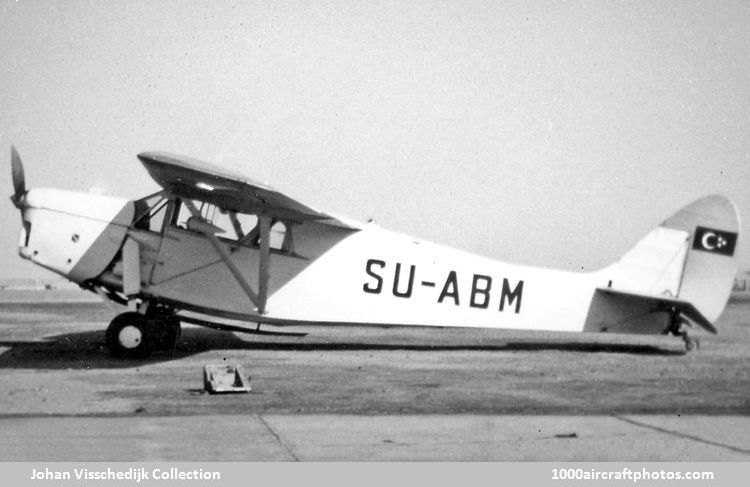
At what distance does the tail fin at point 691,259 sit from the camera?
13227mm

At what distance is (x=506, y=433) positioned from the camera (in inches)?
248

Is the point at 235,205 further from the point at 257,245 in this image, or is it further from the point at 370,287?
the point at 370,287

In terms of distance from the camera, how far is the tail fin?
43.4 ft

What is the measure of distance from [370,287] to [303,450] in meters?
7.06

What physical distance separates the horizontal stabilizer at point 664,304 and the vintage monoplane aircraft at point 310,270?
0.03 m

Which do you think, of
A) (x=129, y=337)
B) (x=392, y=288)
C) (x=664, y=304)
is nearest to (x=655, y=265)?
(x=664, y=304)

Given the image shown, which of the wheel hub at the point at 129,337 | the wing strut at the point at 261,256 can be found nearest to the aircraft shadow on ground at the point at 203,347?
the wheel hub at the point at 129,337

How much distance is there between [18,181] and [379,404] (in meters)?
7.36

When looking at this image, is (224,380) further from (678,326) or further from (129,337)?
(678,326)

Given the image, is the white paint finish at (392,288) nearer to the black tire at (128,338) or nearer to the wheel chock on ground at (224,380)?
the black tire at (128,338)

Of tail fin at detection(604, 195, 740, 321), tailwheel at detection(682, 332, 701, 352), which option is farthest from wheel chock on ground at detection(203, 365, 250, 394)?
tailwheel at detection(682, 332, 701, 352)

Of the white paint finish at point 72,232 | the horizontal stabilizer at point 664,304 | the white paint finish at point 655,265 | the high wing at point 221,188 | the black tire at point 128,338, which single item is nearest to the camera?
the high wing at point 221,188

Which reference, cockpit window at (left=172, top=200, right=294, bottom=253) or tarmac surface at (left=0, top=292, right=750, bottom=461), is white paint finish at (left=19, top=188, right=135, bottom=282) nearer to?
cockpit window at (left=172, top=200, right=294, bottom=253)
